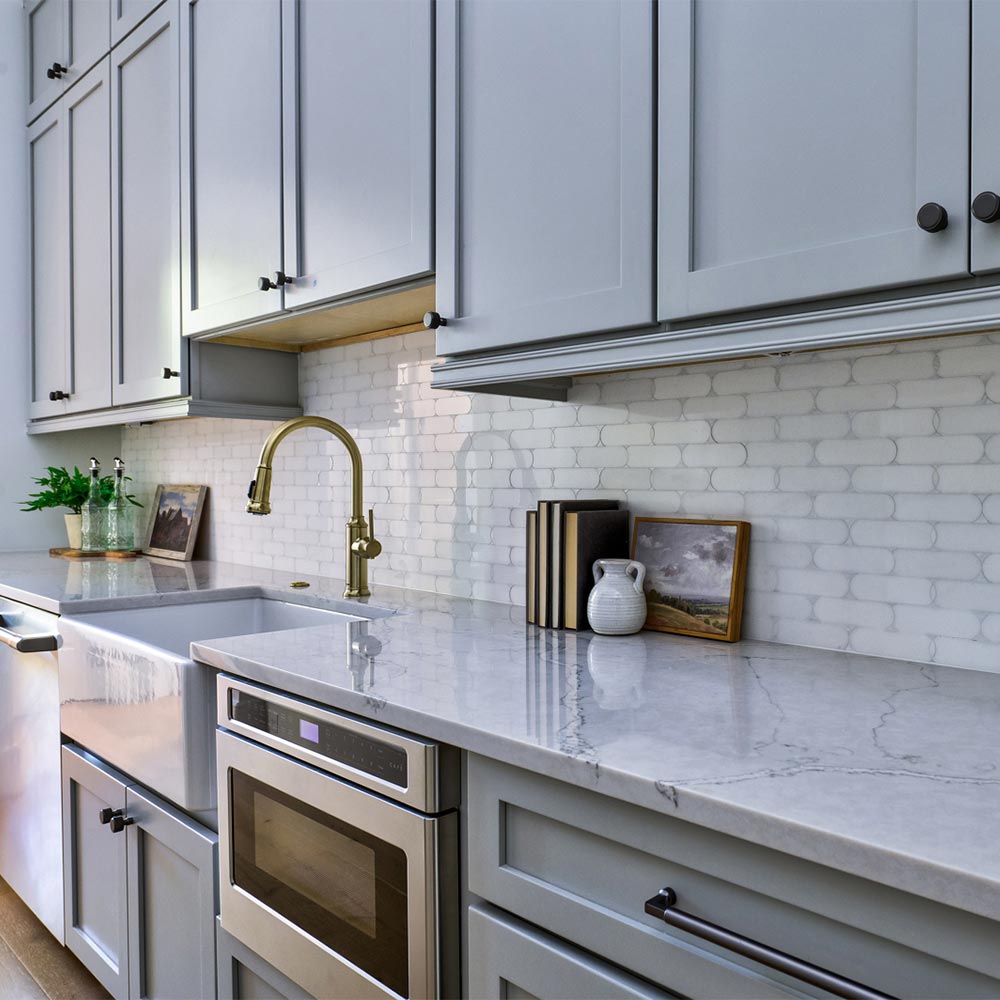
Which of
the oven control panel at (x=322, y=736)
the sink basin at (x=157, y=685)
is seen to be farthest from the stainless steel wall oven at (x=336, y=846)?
the sink basin at (x=157, y=685)

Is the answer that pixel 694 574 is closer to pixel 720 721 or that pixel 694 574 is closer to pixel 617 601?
pixel 617 601

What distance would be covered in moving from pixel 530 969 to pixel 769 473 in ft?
3.02

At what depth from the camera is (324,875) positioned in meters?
1.34

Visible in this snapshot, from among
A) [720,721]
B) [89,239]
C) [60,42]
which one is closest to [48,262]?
[89,239]

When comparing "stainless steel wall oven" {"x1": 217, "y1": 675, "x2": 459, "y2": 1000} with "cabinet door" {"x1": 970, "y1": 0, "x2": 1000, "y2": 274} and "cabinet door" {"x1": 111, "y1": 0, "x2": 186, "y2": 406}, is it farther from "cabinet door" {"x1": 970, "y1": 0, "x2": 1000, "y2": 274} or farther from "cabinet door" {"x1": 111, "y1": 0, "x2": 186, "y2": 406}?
"cabinet door" {"x1": 111, "y1": 0, "x2": 186, "y2": 406}

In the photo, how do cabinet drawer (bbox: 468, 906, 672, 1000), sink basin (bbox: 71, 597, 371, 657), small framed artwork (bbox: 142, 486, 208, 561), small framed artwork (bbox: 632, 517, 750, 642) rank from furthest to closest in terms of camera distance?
small framed artwork (bbox: 142, 486, 208, 561)
sink basin (bbox: 71, 597, 371, 657)
small framed artwork (bbox: 632, 517, 750, 642)
cabinet drawer (bbox: 468, 906, 672, 1000)

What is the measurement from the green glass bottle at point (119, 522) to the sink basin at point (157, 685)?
120 cm

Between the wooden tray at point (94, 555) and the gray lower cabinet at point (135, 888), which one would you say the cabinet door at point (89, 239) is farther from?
the gray lower cabinet at point (135, 888)

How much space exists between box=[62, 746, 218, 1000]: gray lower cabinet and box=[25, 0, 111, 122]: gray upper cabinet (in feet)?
7.85

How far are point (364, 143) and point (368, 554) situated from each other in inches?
37.3

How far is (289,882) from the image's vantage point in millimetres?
1402

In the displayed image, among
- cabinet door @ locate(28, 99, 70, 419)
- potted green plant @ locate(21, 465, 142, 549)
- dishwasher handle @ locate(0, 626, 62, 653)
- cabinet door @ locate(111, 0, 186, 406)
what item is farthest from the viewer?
potted green plant @ locate(21, 465, 142, 549)

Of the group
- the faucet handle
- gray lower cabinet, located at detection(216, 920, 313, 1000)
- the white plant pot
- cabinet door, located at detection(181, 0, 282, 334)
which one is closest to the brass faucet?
the faucet handle

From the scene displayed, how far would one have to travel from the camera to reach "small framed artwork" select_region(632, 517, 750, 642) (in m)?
1.58
